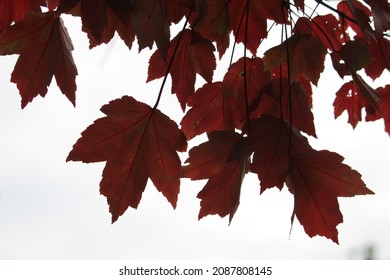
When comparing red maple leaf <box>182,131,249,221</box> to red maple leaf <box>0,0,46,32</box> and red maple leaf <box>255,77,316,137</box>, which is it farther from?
red maple leaf <box>0,0,46,32</box>

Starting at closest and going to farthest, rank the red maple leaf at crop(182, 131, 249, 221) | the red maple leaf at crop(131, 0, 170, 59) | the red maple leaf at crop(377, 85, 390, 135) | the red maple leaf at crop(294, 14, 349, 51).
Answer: the red maple leaf at crop(131, 0, 170, 59) < the red maple leaf at crop(182, 131, 249, 221) < the red maple leaf at crop(294, 14, 349, 51) < the red maple leaf at crop(377, 85, 390, 135)

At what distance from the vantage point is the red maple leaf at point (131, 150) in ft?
2.29

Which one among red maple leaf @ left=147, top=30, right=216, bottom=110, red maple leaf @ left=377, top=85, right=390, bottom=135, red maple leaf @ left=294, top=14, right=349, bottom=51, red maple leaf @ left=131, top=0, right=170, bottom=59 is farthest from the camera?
red maple leaf @ left=377, top=85, right=390, bottom=135

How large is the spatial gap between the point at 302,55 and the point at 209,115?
19cm

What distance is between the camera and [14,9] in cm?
78

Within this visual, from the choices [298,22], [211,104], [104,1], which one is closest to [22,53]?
[104,1]

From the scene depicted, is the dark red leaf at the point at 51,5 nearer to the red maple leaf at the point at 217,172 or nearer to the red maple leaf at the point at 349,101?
the red maple leaf at the point at 217,172

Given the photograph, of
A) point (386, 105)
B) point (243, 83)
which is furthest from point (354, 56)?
point (386, 105)

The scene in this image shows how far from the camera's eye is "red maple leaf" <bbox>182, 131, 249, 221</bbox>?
0.70 meters

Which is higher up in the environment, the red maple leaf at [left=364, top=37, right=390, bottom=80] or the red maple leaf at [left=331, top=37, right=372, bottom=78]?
the red maple leaf at [left=364, top=37, right=390, bottom=80]

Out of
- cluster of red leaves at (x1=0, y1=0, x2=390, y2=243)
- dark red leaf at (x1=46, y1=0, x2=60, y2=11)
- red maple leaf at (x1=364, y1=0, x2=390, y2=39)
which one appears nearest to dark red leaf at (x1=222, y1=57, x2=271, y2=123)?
cluster of red leaves at (x1=0, y1=0, x2=390, y2=243)

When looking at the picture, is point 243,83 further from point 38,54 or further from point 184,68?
point 38,54

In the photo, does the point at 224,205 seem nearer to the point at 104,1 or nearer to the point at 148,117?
the point at 148,117

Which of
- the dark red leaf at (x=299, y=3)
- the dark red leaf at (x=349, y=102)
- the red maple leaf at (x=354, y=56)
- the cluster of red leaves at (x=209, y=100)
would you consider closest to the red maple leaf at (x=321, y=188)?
the cluster of red leaves at (x=209, y=100)
